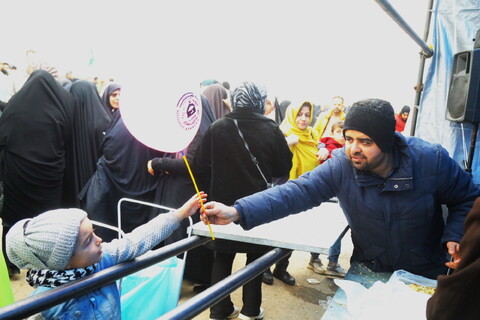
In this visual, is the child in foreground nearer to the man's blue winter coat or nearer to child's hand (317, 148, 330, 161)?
the man's blue winter coat

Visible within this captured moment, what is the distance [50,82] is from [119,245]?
2485 mm

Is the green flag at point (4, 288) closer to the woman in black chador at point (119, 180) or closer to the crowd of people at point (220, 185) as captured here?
the crowd of people at point (220, 185)

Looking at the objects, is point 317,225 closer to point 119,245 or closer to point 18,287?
point 119,245

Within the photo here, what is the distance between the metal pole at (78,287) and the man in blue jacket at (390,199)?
1.04 feet

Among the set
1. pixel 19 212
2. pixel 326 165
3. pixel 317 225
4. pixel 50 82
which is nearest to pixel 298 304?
pixel 317 225

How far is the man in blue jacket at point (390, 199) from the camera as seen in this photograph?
1.74 meters

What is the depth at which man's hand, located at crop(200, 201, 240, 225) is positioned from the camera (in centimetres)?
172

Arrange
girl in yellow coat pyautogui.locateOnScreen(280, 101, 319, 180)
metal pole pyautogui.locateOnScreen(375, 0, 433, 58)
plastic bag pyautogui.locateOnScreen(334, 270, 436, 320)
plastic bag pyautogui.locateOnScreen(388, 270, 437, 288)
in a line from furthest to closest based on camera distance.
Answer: girl in yellow coat pyautogui.locateOnScreen(280, 101, 319, 180) → metal pole pyautogui.locateOnScreen(375, 0, 433, 58) → plastic bag pyautogui.locateOnScreen(388, 270, 437, 288) → plastic bag pyautogui.locateOnScreen(334, 270, 436, 320)

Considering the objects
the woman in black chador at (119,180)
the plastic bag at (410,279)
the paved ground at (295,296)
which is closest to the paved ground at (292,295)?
the paved ground at (295,296)

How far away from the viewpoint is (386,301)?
1.41m

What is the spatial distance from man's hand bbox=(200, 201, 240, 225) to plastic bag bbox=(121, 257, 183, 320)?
0.41 metres

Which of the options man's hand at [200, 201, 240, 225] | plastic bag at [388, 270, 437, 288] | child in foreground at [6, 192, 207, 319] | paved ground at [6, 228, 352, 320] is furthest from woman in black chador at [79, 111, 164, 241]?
plastic bag at [388, 270, 437, 288]

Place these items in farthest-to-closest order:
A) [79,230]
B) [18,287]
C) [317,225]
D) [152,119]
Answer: [18,287], [317,225], [152,119], [79,230]

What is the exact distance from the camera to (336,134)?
4.23m
